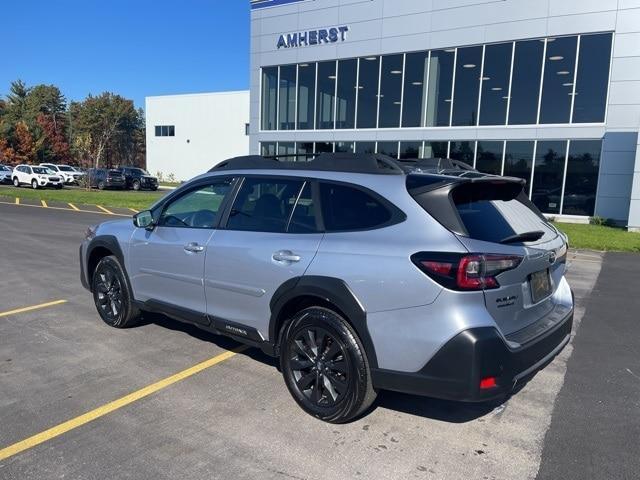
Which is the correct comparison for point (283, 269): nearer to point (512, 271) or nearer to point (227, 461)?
point (227, 461)

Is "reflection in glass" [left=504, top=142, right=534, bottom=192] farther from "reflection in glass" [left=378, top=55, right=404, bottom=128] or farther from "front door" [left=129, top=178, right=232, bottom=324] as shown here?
"front door" [left=129, top=178, right=232, bottom=324]

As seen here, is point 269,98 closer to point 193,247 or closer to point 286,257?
point 193,247

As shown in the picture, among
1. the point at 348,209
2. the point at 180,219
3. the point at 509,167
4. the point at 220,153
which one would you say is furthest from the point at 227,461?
the point at 220,153

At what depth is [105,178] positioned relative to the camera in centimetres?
3603

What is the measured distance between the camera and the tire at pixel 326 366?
335 cm

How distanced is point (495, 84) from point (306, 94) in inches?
366

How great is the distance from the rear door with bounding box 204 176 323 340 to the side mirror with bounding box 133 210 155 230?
1.01 metres

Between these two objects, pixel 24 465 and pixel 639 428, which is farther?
pixel 639 428

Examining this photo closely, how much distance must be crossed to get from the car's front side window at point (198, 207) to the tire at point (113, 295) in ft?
2.93

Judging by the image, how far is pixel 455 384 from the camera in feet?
9.78

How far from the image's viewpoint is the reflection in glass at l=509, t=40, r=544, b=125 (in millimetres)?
20344

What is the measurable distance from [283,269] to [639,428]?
8.88 ft

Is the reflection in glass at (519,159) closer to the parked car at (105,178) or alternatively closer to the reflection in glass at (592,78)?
the reflection in glass at (592,78)

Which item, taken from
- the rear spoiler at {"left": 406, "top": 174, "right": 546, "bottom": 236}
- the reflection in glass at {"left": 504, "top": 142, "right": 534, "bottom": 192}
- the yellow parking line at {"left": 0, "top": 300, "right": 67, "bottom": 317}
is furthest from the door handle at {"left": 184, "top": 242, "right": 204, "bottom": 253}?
the reflection in glass at {"left": 504, "top": 142, "right": 534, "bottom": 192}
